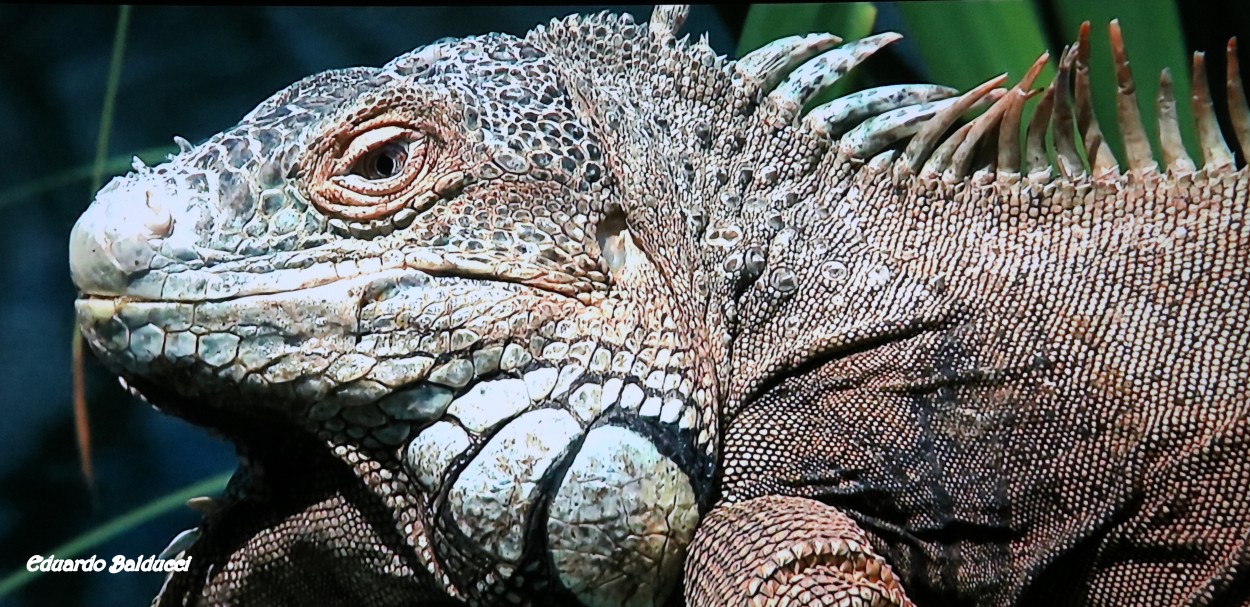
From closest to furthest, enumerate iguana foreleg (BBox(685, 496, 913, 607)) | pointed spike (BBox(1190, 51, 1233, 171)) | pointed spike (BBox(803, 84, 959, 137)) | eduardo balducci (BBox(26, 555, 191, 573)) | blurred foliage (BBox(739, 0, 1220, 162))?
iguana foreleg (BBox(685, 496, 913, 607))
pointed spike (BBox(1190, 51, 1233, 171))
pointed spike (BBox(803, 84, 959, 137))
blurred foliage (BBox(739, 0, 1220, 162))
eduardo balducci (BBox(26, 555, 191, 573))

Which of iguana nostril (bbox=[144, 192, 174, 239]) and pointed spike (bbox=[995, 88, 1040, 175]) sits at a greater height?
iguana nostril (bbox=[144, 192, 174, 239])

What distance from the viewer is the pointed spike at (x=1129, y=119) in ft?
4.26

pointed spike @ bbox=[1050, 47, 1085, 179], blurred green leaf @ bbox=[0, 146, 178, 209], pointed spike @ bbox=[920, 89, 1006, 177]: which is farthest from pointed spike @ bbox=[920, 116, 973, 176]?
blurred green leaf @ bbox=[0, 146, 178, 209]

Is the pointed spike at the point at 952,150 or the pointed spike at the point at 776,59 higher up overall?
the pointed spike at the point at 776,59

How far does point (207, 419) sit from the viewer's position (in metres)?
1.22

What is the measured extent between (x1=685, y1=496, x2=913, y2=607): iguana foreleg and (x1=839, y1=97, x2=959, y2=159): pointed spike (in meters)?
0.45

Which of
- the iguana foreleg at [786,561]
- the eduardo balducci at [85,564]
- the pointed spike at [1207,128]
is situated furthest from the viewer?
the eduardo balducci at [85,564]

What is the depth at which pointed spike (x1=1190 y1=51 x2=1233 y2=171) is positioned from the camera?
126cm

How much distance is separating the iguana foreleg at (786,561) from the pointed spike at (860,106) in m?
0.48

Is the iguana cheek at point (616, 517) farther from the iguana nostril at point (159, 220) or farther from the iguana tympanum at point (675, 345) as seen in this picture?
the iguana nostril at point (159, 220)

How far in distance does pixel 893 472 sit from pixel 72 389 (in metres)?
1.56

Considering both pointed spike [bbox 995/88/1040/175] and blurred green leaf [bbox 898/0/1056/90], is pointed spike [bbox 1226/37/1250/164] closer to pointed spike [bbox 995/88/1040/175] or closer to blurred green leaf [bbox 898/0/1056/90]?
pointed spike [bbox 995/88/1040/175]

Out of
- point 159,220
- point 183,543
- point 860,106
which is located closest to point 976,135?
point 860,106

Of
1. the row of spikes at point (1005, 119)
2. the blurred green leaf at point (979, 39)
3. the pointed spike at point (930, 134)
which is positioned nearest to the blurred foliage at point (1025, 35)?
the blurred green leaf at point (979, 39)
